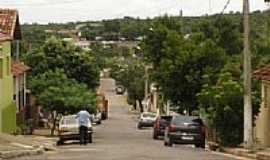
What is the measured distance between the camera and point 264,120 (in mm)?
37344

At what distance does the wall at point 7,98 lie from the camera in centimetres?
4453

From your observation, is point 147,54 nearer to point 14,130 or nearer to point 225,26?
point 225,26

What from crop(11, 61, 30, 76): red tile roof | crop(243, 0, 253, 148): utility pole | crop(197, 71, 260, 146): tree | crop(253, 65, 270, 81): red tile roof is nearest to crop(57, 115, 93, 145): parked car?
crop(197, 71, 260, 146): tree

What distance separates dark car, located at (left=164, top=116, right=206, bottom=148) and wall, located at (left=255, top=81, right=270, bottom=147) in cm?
276

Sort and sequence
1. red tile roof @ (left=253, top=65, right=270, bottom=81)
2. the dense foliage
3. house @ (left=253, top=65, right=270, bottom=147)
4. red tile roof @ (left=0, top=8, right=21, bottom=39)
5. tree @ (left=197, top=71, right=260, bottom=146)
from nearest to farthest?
red tile roof @ (left=253, top=65, right=270, bottom=81) < house @ (left=253, top=65, right=270, bottom=147) < tree @ (left=197, top=71, right=260, bottom=146) < the dense foliage < red tile roof @ (left=0, top=8, right=21, bottom=39)

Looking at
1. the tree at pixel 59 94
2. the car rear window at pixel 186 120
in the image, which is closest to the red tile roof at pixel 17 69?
the tree at pixel 59 94

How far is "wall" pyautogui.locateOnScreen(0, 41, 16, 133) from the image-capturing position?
4453 centimetres

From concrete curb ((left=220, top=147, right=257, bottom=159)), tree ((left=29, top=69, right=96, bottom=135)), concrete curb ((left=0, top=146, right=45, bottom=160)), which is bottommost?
concrete curb ((left=220, top=147, right=257, bottom=159))

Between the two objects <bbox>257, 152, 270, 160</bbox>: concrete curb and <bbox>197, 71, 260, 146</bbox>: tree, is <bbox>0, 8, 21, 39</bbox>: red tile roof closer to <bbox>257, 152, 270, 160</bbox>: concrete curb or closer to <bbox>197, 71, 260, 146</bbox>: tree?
<bbox>197, 71, 260, 146</bbox>: tree

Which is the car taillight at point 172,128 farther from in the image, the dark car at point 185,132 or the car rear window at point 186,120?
the car rear window at point 186,120

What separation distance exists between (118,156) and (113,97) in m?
143

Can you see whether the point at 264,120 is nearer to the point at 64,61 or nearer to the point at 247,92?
the point at 247,92

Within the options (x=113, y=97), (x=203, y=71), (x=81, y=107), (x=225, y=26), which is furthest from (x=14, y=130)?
(x=113, y=97)

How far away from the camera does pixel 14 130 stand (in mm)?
49125
